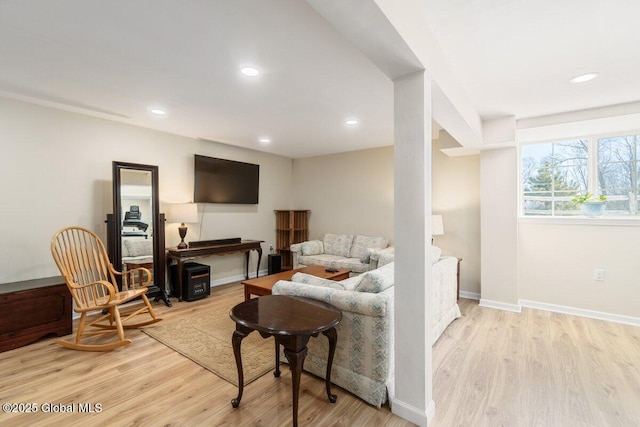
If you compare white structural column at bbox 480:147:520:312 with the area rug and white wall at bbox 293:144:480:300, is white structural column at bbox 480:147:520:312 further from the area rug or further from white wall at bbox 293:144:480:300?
the area rug

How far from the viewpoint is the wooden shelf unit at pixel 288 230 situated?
236 inches

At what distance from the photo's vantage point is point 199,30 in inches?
72.1

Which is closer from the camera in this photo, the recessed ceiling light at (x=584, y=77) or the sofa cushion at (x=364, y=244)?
the recessed ceiling light at (x=584, y=77)

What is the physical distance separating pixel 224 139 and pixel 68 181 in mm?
2082

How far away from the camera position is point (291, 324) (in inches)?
64.1

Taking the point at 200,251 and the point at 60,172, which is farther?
the point at 200,251

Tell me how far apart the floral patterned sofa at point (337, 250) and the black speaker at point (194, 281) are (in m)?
1.60

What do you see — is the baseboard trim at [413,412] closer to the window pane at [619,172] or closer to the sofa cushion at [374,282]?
the sofa cushion at [374,282]

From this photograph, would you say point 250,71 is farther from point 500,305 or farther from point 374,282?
point 500,305

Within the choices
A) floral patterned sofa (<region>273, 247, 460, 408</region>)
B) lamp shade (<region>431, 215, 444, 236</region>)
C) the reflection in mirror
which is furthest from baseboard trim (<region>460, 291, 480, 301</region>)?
the reflection in mirror

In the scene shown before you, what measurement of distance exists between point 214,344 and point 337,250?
9.59 ft

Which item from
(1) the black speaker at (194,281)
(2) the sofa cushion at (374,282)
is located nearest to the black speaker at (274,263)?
(1) the black speaker at (194,281)

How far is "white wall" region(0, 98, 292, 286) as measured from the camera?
10.0 feet

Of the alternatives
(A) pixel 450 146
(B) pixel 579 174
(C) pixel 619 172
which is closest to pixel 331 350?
(A) pixel 450 146
